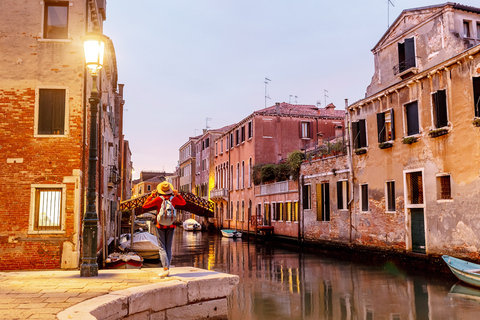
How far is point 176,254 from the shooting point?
21.0 m

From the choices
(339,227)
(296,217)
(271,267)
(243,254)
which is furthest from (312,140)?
(271,267)

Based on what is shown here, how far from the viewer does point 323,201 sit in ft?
76.3

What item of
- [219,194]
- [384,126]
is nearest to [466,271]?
[384,126]

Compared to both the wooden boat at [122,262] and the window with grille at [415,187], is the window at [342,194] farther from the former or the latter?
the wooden boat at [122,262]

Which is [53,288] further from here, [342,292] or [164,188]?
[342,292]

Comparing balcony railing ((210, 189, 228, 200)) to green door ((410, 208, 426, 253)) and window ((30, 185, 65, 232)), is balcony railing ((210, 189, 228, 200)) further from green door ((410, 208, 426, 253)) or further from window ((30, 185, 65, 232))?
window ((30, 185, 65, 232))

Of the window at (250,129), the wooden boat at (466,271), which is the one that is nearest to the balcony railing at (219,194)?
the window at (250,129)

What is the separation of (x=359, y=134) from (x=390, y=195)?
330 centimetres

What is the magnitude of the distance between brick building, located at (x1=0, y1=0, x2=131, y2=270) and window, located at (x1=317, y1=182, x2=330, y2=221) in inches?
560

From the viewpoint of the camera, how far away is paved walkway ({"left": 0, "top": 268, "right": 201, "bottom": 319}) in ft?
15.7

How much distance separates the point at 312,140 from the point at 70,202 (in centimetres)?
2418

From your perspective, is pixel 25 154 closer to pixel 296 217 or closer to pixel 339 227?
pixel 339 227

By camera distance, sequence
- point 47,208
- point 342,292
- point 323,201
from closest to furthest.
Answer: point 47,208 < point 342,292 < point 323,201

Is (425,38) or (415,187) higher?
(425,38)
